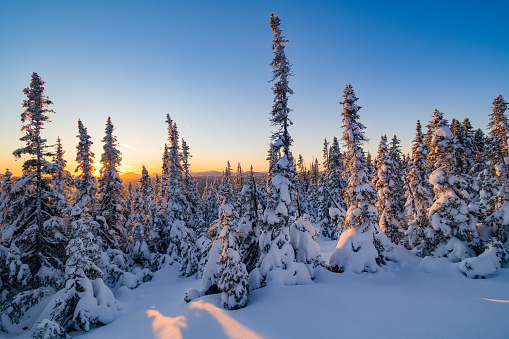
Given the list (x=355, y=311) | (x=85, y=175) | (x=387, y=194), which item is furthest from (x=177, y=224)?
(x=387, y=194)

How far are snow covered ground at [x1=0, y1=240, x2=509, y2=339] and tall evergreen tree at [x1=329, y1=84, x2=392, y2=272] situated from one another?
1079mm

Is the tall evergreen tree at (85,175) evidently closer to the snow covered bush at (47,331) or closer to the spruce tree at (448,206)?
the snow covered bush at (47,331)

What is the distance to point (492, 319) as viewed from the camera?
9.86 metres

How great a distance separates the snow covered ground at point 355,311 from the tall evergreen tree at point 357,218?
1079 mm

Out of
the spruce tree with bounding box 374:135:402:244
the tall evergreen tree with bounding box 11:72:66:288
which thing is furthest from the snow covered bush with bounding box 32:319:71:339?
the spruce tree with bounding box 374:135:402:244

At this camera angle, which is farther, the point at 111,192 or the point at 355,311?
the point at 111,192

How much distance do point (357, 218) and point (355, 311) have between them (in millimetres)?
7729

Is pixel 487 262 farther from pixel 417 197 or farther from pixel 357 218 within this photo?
pixel 417 197

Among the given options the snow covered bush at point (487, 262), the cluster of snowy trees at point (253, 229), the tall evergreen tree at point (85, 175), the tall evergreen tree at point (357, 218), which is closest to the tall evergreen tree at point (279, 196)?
the cluster of snowy trees at point (253, 229)

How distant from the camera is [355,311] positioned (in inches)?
454

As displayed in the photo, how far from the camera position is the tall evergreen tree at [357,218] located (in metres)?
17.1

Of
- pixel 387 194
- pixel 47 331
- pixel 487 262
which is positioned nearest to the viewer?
pixel 47 331

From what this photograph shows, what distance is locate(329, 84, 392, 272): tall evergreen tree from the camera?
17.1m

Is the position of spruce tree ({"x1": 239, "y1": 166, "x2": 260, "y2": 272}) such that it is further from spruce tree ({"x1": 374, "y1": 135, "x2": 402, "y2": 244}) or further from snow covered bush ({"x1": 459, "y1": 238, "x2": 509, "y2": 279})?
spruce tree ({"x1": 374, "y1": 135, "x2": 402, "y2": 244})
